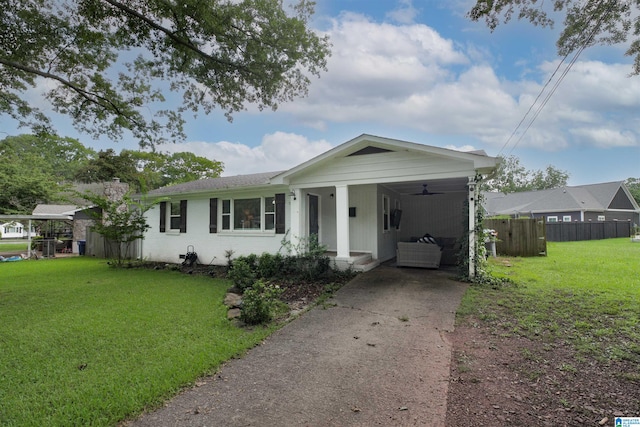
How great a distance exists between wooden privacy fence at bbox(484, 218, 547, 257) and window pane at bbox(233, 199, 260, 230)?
9.34 metres

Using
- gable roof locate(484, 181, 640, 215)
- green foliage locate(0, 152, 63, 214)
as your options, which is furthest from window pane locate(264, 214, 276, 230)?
green foliage locate(0, 152, 63, 214)

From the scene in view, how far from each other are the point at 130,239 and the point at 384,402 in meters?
11.8

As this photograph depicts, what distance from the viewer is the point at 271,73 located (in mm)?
8039

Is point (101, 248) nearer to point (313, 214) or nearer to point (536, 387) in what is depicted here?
point (313, 214)

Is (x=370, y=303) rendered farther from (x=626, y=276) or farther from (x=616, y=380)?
(x=626, y=276)

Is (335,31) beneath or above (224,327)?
above

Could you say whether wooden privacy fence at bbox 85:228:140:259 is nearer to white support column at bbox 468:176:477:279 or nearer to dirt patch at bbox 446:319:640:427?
white support column at bbox 468:176:477:279

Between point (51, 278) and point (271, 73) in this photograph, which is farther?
point (51, 278)

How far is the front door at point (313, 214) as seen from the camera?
9.83m

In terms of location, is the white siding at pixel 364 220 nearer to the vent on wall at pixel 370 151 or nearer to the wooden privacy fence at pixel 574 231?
the vent on wall at pixel 370 151

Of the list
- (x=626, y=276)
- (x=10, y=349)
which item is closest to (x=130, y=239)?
(x=10, y=349)

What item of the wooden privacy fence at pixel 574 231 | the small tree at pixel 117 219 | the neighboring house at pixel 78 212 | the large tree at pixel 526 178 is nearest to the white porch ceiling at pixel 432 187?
the small tree at pixel 117 219

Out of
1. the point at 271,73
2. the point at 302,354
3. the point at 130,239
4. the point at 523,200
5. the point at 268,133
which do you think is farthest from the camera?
the point at 523,200

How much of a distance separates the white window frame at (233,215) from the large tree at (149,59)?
2902 mm
